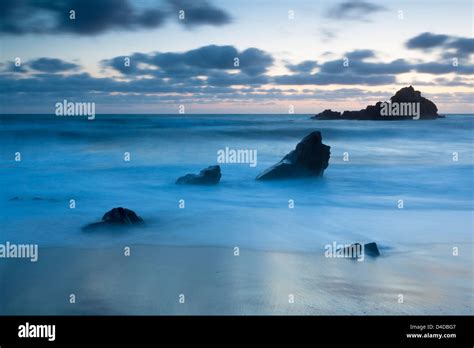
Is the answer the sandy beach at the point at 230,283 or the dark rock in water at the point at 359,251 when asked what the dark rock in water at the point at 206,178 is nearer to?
the sandy beach at the point at 230,283

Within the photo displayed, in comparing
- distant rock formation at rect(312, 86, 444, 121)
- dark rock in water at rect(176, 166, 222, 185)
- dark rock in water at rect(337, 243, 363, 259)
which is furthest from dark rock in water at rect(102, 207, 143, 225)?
distant rock formation at rect(312, 86, 444, 121)

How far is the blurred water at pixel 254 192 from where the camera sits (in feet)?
19.3

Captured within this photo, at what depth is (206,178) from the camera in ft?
26.1

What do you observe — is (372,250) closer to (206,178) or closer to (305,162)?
(305,162)

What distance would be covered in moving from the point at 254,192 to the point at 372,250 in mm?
2758

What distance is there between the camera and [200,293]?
4.46 metres
